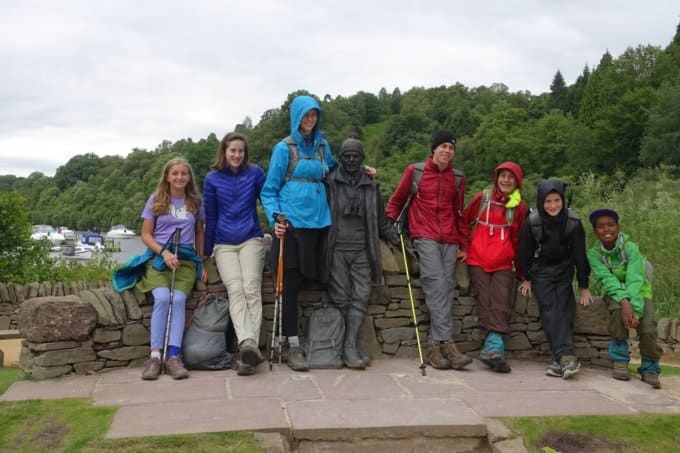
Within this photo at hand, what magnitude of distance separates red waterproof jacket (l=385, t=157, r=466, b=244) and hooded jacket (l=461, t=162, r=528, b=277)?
0.19m

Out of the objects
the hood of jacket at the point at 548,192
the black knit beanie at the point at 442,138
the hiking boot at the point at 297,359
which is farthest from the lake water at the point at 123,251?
the hood of jacket at the point at 548,192

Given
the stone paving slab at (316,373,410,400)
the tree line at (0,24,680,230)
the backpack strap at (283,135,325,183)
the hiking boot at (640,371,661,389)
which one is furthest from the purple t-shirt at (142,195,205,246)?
the tree line at (0,24,680,230)

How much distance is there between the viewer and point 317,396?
4.53 meters

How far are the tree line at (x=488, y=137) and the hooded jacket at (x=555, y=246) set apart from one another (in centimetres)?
2218

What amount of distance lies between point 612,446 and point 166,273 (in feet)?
12.1

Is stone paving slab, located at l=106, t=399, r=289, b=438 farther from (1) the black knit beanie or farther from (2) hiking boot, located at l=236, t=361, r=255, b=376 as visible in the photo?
(1) the black knit beanie

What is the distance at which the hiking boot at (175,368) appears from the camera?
193 inches

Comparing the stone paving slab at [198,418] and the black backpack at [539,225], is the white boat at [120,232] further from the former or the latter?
the stone paving slab at [198,418]

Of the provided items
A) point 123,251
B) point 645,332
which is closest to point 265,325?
point 645,332

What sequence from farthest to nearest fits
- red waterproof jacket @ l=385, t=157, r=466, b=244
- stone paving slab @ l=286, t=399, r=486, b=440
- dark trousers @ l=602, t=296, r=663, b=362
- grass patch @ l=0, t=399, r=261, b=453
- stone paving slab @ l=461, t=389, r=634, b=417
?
red waterproof jacket @ l=385, t=157, r=466, b=244 → dark trousers @ l=602, t=296, r=663, b=362 → stone paving slab @ l=461, t=389, r=634, b=417 → stone paving slab @ l=286, t=399, r=486, b=440 → grass patch @ l=0, t=399, r=261, b=453

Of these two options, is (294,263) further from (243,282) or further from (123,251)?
(123,251)

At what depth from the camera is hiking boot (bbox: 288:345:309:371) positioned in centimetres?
523

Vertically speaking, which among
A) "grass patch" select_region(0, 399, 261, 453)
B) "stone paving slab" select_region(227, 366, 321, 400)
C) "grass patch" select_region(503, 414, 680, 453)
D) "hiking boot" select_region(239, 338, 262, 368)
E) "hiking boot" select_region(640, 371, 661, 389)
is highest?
"hiking boot" select_region(239, 338, 262, 368)

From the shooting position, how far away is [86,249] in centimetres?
3628
